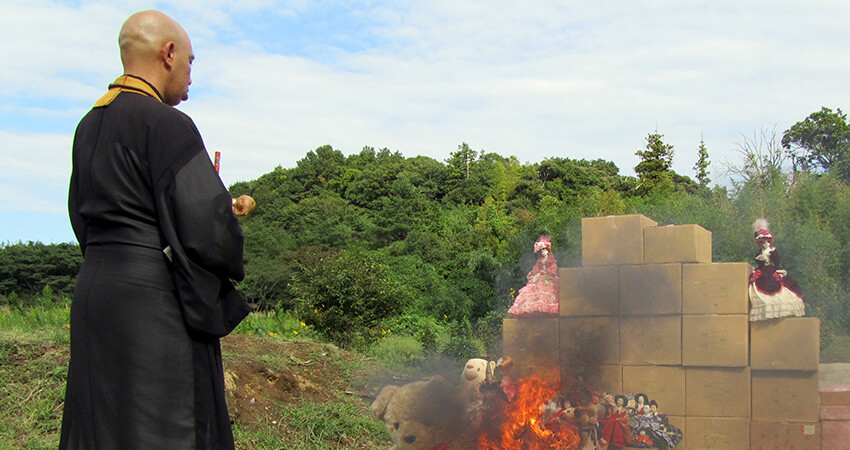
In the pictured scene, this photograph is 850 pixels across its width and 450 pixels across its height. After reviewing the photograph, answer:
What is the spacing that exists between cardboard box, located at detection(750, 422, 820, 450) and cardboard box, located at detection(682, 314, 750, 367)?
1.76 ft

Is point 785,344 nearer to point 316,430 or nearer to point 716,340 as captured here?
point 716,340

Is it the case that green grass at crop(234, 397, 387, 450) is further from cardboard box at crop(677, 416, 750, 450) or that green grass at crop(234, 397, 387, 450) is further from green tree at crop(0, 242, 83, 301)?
green tree at crop(0, 242, 83, 301)

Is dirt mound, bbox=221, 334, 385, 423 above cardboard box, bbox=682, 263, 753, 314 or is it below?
below

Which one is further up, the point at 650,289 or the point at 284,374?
the point at 650,289

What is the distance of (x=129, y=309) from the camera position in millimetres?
1914

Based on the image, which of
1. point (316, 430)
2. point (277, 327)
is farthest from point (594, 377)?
point (277, 327)

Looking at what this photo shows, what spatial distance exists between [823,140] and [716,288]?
58.1 feet

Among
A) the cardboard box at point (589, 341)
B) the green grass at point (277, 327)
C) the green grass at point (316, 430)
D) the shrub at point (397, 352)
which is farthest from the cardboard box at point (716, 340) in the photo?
the green grass at point (277, 327)

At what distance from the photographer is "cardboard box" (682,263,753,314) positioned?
5645mm

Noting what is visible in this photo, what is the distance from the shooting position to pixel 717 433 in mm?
5648

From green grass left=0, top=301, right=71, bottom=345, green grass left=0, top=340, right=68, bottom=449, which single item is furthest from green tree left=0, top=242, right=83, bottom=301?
green grass left=0, top=340, right=68, bottom=449

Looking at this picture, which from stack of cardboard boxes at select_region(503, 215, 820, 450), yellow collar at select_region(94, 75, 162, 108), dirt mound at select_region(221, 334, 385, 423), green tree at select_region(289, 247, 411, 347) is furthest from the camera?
green tree at select_region(289, 247, 411, 347)

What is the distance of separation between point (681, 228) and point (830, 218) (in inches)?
497

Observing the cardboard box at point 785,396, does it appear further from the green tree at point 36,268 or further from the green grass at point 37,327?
the green tree at point 36,268
